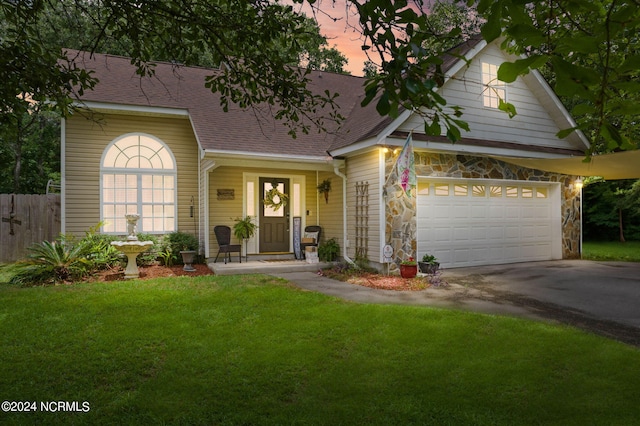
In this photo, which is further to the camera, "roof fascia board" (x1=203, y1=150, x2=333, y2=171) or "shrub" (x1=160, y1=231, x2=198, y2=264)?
"shrub" (x1=160, y1=231, x2=198, y2=264)

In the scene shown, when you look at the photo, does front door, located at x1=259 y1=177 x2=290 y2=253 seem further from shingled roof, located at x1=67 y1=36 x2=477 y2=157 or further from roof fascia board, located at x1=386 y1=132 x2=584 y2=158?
roof fascia board, located at x1=386 y1=132 x2=584 y2=158

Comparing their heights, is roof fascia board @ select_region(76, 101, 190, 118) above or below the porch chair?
above

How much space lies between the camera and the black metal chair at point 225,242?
926 cm

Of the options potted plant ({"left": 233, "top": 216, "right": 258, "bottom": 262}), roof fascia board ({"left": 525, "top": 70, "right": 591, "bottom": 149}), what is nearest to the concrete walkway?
potted plant ({"left": 233, "top": 216, "right": 258, "bottom": 262})

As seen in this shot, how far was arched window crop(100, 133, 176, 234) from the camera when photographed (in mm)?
9680

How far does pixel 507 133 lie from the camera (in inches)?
387

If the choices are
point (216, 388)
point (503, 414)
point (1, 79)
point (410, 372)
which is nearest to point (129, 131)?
point (1, 79)

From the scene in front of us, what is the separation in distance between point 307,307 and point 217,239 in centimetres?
490

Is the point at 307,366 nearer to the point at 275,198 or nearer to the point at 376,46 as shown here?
the point at 376,46

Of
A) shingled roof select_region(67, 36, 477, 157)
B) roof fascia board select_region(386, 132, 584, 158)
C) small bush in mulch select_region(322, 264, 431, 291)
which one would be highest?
shingled roof select_region(67, 36, 477, 157)

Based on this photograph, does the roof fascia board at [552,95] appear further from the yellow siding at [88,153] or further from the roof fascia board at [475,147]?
the yellow siding at [88,153]

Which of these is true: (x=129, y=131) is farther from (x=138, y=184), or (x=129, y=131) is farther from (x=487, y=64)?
(x=487, y=64)

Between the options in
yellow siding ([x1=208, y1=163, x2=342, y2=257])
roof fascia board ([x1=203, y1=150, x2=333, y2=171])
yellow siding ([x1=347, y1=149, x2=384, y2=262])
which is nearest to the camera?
yellow siding ([x1=347, y1=149, x2=384, y2=262])

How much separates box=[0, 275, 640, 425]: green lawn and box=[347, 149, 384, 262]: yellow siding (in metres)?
3.09
